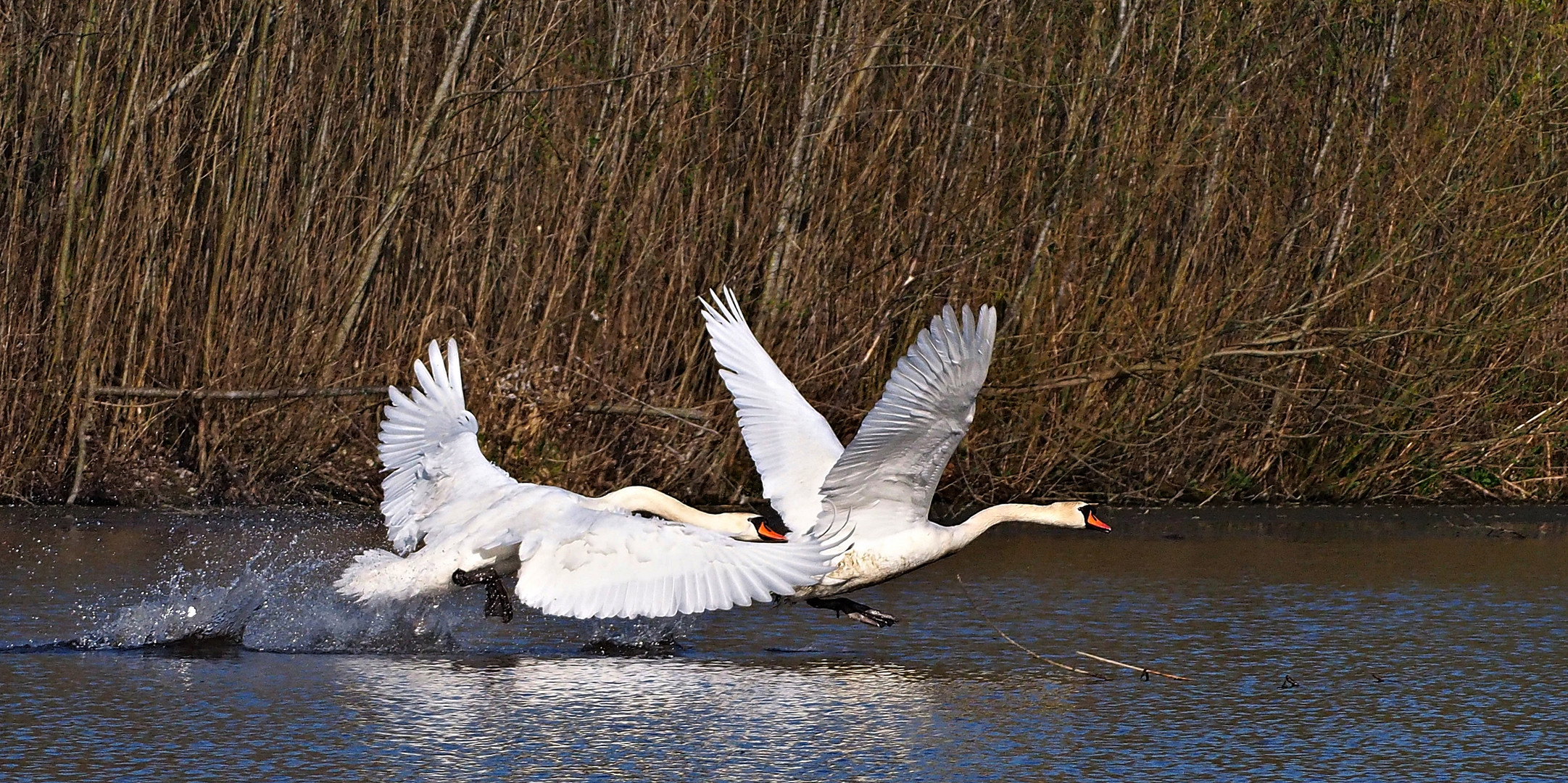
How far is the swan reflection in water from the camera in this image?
19.7 feet

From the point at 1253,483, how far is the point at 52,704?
890 cm

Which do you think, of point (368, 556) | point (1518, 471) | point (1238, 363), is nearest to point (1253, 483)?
point (1238, 363)

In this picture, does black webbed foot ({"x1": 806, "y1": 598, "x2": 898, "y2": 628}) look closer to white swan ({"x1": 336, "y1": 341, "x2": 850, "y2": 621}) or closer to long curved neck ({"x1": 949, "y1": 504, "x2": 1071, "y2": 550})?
white swan ({"x1": 336, "y1": 341, "x2": 850, "y2": 621})

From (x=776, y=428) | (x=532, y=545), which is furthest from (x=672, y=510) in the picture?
(x=532, y=545)

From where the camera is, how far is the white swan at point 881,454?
772 centimetres

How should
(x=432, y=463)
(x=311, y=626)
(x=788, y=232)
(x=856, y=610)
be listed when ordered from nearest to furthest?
1. (x=311, y=626)
2. (x=856, y=610)
3. (x=432, y=463)
4. (x=788, y=232)

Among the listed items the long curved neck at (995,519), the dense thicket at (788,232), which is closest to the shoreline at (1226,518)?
the dense thicket at (788,232)

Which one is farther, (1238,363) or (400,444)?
(1238,363)

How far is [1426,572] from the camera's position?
10180mm

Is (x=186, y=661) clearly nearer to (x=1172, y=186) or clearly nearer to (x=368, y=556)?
(x=368, y=556)

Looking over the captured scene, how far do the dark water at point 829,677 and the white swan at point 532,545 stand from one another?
10.7 inches

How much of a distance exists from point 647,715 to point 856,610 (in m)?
1.86

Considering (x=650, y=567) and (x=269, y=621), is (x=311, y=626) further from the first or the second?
(x=650, y=567)

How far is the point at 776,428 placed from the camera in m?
9.45
